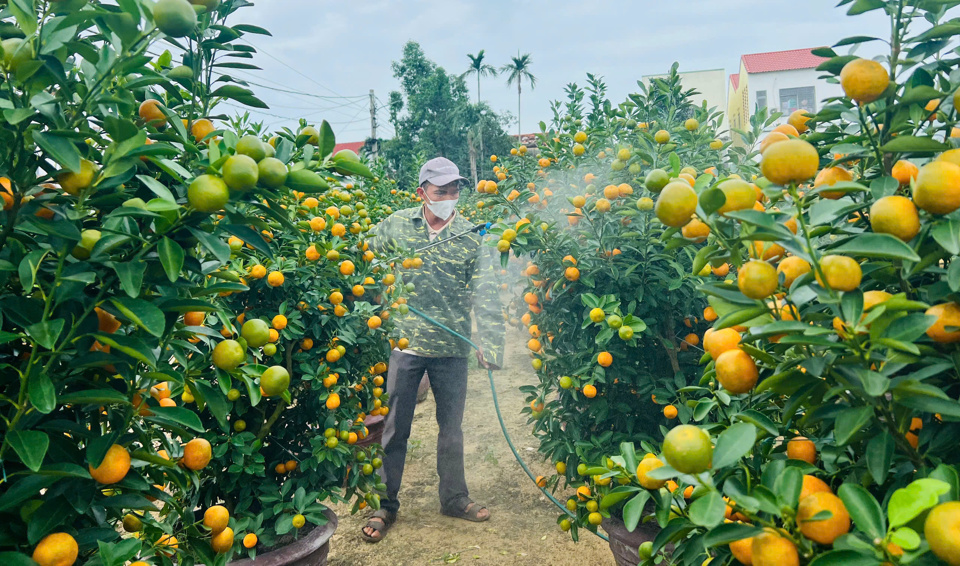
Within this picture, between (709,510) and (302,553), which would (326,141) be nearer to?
(709,510)

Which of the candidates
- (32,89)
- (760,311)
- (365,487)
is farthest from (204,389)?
(365,487)

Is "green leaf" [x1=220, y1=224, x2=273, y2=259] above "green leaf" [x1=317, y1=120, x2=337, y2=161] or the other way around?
the other way around

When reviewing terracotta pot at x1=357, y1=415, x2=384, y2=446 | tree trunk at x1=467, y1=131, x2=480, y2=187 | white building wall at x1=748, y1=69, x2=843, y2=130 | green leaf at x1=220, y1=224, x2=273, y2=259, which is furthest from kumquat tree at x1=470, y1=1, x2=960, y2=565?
tree trunk at x1=467, y1=131, x2=480, y2=187

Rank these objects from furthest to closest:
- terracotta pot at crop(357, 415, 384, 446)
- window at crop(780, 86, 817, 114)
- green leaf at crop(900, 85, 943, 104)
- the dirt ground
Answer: window at crop(780, 86, 817, 114) < terracotta pot at crop(357, 415, 384, 446) < the dirt ground < green leaf at crop(900, 85, 943, 104)

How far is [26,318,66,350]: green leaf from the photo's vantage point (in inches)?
24.2

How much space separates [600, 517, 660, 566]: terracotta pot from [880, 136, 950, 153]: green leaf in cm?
166

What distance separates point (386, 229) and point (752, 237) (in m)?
2.86

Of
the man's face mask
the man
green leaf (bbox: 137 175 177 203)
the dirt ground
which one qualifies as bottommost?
the dirt ground

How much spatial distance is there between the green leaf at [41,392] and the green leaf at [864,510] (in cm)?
80

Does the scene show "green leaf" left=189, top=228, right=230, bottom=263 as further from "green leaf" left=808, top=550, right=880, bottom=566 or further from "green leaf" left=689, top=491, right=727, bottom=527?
"green leaf" left=808, top=550, right=880, bottom=566

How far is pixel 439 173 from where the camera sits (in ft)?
11.3

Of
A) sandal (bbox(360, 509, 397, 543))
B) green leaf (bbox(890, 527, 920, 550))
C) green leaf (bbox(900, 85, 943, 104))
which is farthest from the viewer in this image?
sandal (bbox(360, 509, 397, 543))

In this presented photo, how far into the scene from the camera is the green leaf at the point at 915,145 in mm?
663

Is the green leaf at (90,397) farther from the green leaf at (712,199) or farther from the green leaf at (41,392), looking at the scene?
the green leaf at (712,199)
